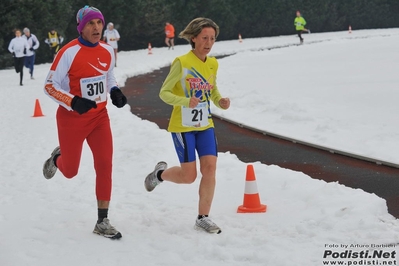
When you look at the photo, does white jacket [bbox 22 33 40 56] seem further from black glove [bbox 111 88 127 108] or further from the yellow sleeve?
the yellow sleeve

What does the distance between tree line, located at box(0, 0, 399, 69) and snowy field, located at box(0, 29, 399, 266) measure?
2049 centimetres

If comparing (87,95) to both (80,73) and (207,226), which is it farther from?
(207,226)

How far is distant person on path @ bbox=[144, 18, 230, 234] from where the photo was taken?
6480mm

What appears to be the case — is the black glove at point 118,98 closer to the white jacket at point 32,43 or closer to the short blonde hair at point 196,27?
the short blonde hair at point 196,27

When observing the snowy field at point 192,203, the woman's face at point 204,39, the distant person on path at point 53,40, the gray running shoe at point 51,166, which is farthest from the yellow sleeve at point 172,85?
the distant person on path at point 53,40

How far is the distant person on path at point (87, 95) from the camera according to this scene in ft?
20.7

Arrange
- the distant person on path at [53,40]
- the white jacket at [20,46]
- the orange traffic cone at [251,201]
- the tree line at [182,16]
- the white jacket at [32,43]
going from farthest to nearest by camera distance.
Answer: the tree line at [182,16] < the distant person on path at [53,40] < the white jacket at [32,43] < the white jacket at [20,46] < the orange traffic cone at [251,201]

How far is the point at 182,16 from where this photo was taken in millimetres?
48688

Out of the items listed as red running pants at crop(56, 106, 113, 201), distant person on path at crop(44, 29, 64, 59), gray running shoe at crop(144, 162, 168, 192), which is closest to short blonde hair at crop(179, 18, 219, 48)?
red running pants at crop(56, 106, 113, 201)

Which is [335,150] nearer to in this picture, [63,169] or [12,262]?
[63,169]

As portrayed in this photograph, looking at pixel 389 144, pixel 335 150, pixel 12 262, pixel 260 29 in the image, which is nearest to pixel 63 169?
pixel 12 262

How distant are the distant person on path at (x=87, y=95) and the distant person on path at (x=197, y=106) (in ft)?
1.70

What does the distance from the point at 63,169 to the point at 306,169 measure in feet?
12.6

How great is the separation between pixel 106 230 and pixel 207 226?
87 centimetres
